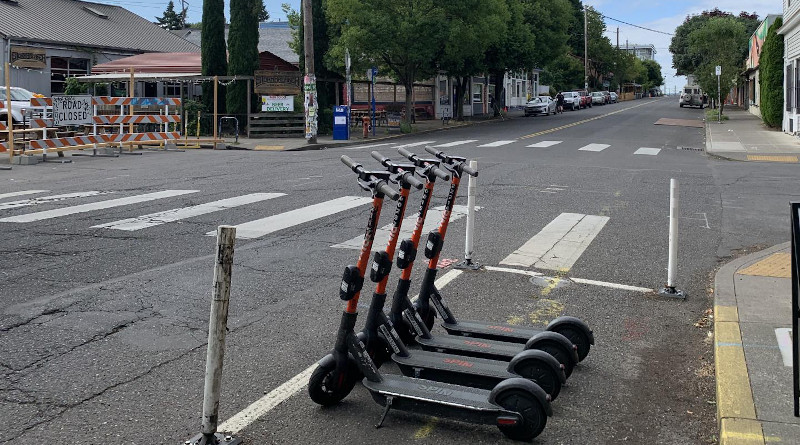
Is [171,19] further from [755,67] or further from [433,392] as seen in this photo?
[433,392]

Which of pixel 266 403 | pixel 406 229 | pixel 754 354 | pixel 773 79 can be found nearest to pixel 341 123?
pixel 773 79

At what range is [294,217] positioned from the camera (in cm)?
1116

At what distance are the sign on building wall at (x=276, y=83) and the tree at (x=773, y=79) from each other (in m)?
19.0

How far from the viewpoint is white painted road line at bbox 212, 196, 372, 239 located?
10.1 m

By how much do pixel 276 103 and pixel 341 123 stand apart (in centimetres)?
263

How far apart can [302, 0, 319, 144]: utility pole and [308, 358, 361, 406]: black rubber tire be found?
23.5 m

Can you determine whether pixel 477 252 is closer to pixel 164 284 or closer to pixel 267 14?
pixel 164 284

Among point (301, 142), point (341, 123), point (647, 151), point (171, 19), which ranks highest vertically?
point (171, 19)

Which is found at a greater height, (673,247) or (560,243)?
(673,247)

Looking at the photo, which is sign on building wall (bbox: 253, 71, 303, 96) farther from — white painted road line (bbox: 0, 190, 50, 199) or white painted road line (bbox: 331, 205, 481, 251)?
white painted road line (bbox: 331, 205, 481, 251)

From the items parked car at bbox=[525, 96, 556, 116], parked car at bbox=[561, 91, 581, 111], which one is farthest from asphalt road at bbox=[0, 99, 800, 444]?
parked car at bbox=[561, 91, 581, 111]

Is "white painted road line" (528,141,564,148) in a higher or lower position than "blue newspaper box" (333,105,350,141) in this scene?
lower

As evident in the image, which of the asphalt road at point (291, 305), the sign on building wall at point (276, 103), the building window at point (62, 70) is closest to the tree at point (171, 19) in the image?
the building window at point (62, 70)

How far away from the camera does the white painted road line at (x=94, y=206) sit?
10852mm
